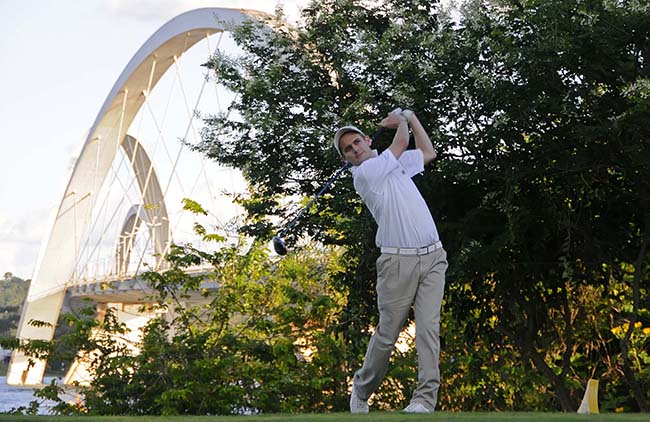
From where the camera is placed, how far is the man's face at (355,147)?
714cm

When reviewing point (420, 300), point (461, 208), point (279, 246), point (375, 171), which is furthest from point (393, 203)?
point (461, 208)

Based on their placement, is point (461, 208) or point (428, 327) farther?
point (461, 208)

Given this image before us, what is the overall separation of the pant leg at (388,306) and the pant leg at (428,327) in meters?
0.07

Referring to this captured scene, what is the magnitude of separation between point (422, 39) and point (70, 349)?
544 centimetres

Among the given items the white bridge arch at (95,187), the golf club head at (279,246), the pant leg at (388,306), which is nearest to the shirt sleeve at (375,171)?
the pant leg at (388,306)

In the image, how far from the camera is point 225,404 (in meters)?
12.3

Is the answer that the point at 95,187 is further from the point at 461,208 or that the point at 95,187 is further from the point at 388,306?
the point at 388,306

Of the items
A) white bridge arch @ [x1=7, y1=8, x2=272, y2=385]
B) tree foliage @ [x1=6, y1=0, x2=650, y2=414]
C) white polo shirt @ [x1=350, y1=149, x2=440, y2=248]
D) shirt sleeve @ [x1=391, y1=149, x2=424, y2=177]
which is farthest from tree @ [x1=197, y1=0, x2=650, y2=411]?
white bridge arch @ [x1=7, y1=8, x2=272, y2=385]

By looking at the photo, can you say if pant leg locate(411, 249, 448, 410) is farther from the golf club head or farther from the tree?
the tree

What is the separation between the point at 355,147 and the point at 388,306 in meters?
0.99

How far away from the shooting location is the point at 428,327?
22.9 ft

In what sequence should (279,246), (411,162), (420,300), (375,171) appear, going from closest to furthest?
(375,171) < (420,300) < (411,162) < (279,246)

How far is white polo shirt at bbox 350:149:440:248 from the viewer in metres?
6.96

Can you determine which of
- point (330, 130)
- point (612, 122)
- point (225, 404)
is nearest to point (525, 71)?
point (612, 122)
